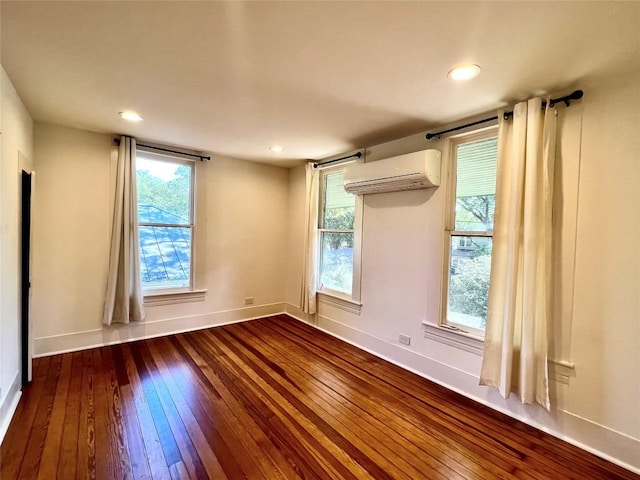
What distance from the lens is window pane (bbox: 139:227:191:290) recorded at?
Result: 12.2 ft

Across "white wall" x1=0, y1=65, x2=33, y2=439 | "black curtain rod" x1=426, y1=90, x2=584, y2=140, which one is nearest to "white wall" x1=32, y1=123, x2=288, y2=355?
"white wall" x1=0, y1=65, x2=33, y2=439

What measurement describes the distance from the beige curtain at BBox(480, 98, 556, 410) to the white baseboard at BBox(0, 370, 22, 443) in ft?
11.0

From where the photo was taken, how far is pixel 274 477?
1.65 metres

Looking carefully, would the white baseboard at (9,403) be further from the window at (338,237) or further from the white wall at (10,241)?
the window at (338,237)

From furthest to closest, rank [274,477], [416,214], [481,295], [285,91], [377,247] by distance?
1. [377,247]
2. [416,214]
3. [481,295]
4. [285,91]
5. [274,477]

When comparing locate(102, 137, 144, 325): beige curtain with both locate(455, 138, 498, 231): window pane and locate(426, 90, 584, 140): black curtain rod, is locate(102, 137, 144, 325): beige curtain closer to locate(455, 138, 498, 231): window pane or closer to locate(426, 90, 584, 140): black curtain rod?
locate(426, 90, 584, 140): black curtain rod

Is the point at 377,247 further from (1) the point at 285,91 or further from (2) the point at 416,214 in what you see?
(1) the point at 285,91

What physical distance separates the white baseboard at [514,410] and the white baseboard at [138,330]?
5.12ft

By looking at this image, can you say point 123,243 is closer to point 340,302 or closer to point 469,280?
point 340,302

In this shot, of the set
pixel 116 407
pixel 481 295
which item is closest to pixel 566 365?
pixel 481 295

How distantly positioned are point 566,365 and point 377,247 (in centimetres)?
187

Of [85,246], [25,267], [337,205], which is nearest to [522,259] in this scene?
[337,205]

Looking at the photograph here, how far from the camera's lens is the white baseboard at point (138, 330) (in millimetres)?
3150

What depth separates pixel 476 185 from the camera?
2.63 metres
